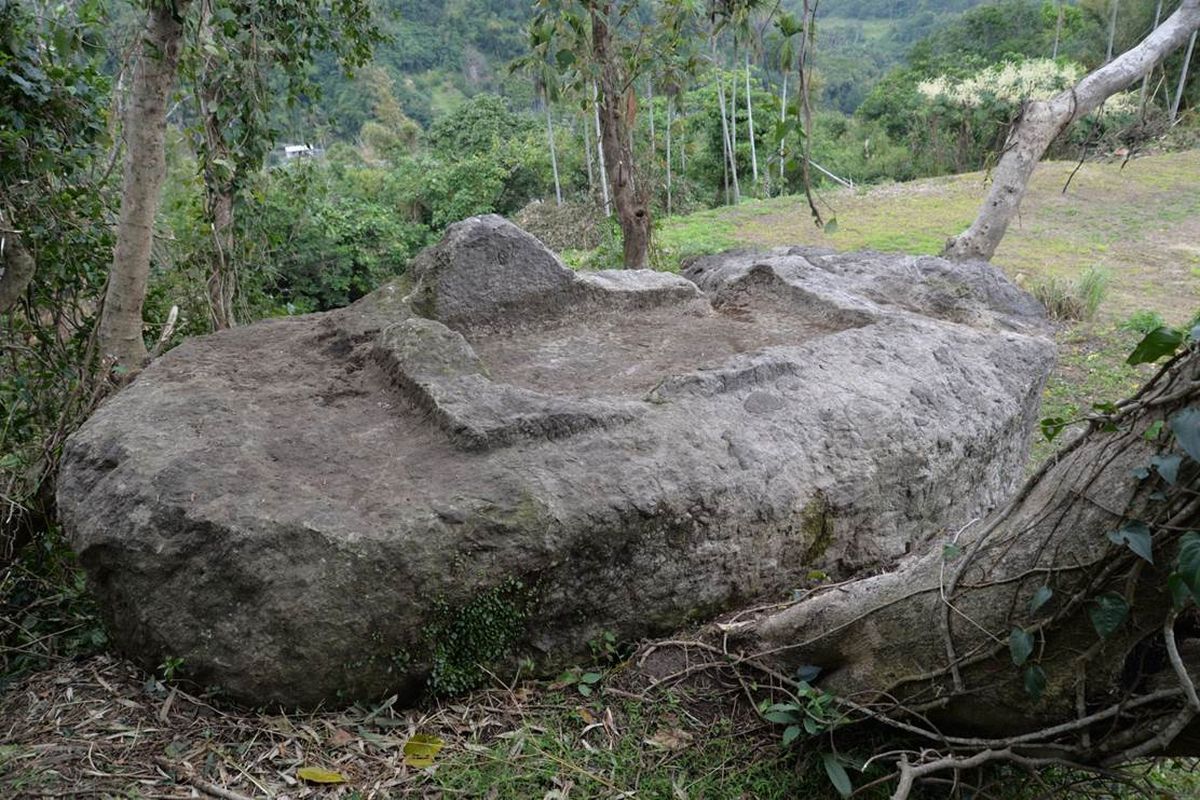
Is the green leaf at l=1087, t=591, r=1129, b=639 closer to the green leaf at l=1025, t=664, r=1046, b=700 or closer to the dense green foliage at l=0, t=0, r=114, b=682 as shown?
the green leaf at l=1025, t=664, r=1046, b=700

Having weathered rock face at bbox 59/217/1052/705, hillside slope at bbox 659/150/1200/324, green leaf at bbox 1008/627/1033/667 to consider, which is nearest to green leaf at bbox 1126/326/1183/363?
green leaf at bbox 1008/627/1033/667

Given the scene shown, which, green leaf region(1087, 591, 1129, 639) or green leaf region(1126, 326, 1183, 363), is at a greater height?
green leaf region(1126, 326, 1183, 363)

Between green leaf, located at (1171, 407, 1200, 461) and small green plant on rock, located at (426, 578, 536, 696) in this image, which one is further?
small green plant on rock, located at (426, 578, 536, 696)

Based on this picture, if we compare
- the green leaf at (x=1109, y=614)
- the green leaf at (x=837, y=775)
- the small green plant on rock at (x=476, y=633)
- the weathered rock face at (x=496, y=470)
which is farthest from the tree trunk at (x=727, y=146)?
the green leaf at (x=1109, y=614)

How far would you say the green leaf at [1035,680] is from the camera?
1981mm

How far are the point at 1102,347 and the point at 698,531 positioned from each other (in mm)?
5743

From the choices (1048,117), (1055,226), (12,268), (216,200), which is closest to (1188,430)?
(12,268)

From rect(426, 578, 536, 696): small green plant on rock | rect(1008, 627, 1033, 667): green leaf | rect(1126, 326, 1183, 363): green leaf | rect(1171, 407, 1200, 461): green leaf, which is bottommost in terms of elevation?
rect(426, 578, 536, 696): small green plant on rock

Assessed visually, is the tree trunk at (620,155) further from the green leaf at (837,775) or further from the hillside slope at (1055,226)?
the green leaf at (837,775)

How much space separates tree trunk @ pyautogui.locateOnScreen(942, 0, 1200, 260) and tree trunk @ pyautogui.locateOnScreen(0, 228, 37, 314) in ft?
21.0

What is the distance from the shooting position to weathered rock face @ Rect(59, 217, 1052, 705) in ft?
8.16

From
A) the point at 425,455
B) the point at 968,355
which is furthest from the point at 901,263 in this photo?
the point at 425,455

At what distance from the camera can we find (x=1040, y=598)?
1.94 metres

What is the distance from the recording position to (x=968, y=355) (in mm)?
3902
